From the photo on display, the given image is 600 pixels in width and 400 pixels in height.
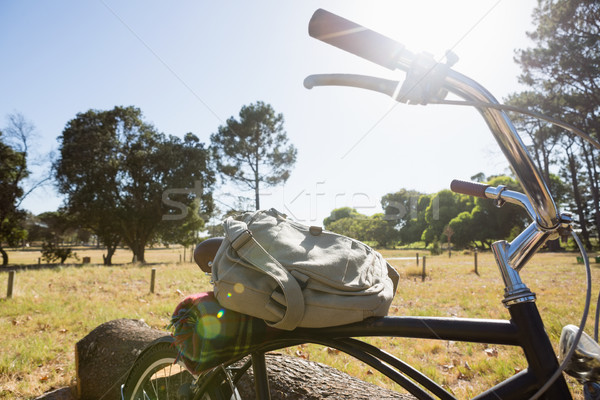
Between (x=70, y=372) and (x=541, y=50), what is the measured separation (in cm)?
2470

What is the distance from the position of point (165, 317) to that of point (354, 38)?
5855 mm

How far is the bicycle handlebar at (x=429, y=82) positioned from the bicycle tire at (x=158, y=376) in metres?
1.53

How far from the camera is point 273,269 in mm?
1121

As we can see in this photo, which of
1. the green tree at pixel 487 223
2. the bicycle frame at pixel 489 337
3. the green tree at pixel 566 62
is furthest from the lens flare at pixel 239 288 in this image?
the green tree at pixel 487 223

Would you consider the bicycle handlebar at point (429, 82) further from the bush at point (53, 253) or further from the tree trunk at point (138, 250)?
the bush at point (53, 253)

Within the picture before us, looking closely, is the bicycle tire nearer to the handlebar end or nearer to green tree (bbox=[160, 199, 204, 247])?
the handlebar end

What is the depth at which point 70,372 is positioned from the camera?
358 cm

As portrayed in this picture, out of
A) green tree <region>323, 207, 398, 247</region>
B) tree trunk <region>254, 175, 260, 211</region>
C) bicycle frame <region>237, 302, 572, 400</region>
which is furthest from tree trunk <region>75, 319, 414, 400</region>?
green tree <region>323, 207, 398, 247</region>

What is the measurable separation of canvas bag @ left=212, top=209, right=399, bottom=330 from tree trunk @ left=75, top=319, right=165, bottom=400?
222cm

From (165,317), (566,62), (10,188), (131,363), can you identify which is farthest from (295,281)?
(10,188)

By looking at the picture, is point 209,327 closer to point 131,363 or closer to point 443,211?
point 131,363

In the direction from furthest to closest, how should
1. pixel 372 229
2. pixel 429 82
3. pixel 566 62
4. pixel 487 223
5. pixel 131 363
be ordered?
pixel 372 229 < pixel 487 223 < pixel 566 62 < pixel 131 363 < pixel 429 82

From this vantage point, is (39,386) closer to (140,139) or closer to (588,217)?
(140,139)

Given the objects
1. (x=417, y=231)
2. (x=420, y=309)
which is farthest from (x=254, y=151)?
(x=417, y=231)
